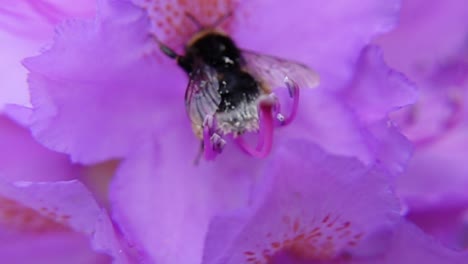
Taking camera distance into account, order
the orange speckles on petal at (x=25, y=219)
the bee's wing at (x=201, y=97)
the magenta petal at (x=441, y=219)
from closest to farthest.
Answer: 1. the bee's wing at (x=201, y=97)
2. the orange speckles on petal at (x=25, y=219)
3. the magenta petal at (x=441, y=219)

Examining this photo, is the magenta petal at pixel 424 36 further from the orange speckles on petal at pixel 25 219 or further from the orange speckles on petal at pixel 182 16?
the orange speckles on petal at pixel 25 219

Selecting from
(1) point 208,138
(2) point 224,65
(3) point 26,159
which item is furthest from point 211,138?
(3) point 26,159

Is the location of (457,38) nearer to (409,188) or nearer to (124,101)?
(409,188)

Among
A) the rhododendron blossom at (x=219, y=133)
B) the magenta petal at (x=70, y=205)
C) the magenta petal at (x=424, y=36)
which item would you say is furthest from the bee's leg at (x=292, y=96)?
the magenta petal at (x=424, y=36)

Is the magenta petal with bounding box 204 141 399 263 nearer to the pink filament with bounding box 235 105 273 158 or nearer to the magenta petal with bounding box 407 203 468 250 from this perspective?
the pink filament with bounding box 235 105 273 158

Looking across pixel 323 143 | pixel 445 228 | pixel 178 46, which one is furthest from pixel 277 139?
pixel 445 228

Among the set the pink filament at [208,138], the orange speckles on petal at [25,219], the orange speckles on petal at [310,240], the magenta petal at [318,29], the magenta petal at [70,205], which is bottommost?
the orange speckles on petal at [25,219]
